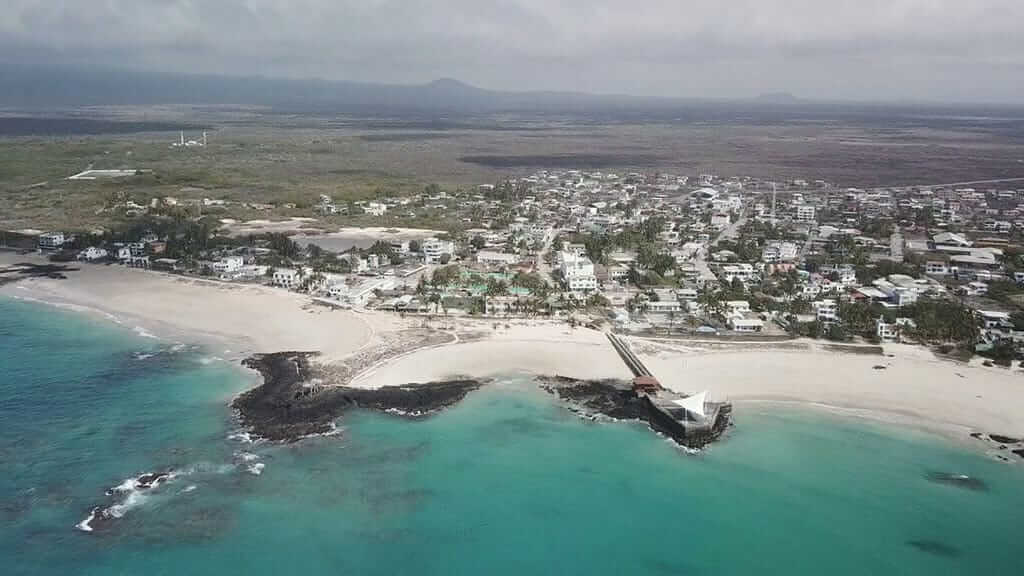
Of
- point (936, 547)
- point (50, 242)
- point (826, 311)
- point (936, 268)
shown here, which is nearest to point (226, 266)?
point (50, 242)

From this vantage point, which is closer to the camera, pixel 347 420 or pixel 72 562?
pixel 72 562

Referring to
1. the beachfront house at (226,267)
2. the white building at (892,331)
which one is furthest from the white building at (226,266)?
the white building at (892,331)

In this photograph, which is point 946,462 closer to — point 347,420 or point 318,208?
point 347,420

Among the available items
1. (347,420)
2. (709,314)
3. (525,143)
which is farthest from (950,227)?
(525,143)

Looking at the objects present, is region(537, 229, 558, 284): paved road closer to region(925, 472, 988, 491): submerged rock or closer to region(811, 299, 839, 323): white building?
region(811, 299, 839, 323): white building

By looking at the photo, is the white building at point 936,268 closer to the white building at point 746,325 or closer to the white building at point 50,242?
the white building at point 746,325

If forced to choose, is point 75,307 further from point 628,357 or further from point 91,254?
point 628,357

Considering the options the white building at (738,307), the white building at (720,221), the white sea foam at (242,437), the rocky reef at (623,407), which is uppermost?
the white building at (720,221)
